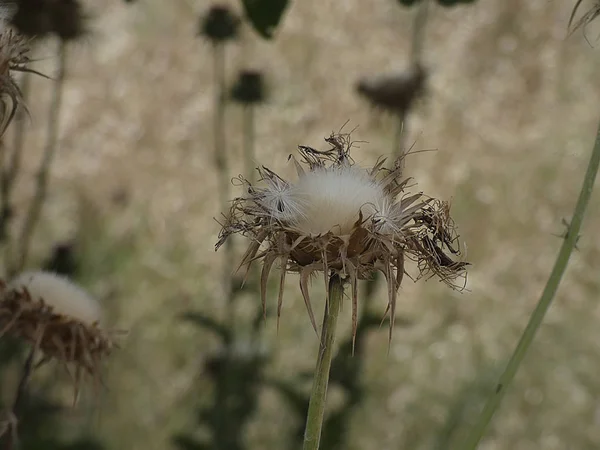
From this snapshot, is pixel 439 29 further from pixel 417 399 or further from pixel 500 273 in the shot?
pixel 417 399

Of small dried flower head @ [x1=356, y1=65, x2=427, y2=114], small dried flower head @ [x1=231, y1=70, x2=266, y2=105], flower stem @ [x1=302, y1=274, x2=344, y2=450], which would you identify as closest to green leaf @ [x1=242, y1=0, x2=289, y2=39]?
flower stem @ [x1=302, y1=274, x2=344, y2=450]

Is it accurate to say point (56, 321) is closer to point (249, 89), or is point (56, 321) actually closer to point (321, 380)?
point (321, 380)

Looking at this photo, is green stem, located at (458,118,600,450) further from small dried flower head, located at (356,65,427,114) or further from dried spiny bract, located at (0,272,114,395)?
small dried flower head, located at (356,65,427,114)

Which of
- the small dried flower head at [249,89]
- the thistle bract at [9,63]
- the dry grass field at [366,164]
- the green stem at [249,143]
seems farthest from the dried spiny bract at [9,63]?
the green stem at [249,143]

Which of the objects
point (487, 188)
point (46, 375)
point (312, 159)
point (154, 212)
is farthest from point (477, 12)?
point (312, 159)

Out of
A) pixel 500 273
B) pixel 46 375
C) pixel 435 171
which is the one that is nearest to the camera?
pixel 46 375
